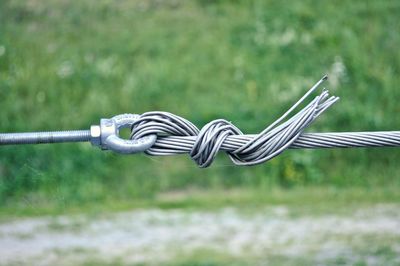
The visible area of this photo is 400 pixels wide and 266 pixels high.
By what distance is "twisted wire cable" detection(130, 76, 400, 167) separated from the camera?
173 centimetres

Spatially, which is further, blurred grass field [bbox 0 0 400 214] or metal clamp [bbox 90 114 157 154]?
blurred grass field [bbox 0 0 400 214]

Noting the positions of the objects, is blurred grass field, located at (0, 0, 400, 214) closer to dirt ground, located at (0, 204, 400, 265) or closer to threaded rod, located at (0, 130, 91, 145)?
dirt ground, located at (0, 204, 400, 265)

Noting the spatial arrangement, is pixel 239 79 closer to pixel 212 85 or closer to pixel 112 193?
pixel 212 85

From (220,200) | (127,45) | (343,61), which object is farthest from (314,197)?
(127,45)

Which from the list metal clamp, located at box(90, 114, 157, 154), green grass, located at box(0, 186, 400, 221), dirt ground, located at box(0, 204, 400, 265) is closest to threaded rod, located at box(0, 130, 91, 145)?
metal clamp, located at box(90, 114, 157, 154)

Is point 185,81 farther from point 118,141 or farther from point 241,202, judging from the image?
point 118,141

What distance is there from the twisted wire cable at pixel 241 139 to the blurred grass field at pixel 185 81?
2.91 metres

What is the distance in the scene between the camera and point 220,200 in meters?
4.95

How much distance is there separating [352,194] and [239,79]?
1400 mm

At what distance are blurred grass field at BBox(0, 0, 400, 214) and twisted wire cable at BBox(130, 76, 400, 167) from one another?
291 cm

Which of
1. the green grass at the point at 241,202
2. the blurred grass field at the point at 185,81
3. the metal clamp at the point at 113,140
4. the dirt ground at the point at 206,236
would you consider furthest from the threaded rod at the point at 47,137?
the green grass at the point at 241,202

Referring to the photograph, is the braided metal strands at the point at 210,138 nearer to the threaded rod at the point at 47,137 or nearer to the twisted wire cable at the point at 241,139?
the twisted wire cable at the point at 241,139

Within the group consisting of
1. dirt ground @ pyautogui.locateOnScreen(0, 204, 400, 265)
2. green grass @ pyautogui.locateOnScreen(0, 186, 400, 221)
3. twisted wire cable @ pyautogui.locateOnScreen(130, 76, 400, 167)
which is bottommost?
dirt ground @ pyautogui.locateOnScreen(0, 204, 400, 265)

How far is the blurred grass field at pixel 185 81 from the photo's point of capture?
5148 mm
